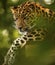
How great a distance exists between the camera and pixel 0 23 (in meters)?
0.99

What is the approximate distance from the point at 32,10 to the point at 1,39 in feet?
0.76

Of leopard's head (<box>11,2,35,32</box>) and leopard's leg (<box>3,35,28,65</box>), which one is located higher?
leopard's head (<box>11,2,35,32</box>)

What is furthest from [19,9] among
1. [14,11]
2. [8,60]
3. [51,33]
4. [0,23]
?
[51,33]

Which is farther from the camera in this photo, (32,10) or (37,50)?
(32,10)

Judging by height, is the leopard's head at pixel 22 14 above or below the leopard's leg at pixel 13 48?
above

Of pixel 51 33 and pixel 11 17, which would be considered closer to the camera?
pixel 51 33

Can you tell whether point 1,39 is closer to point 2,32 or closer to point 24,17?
point 2,32

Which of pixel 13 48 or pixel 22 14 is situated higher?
pixel 22 14

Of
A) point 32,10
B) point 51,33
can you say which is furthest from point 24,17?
point 51,33

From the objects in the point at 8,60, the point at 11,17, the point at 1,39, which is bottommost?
the point at 8,60

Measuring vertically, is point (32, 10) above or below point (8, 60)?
above

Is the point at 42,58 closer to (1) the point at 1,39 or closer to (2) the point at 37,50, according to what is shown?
(2) the point at 37,50

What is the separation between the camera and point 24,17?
38.0 inches

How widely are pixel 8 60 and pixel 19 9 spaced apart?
0.94 ft
